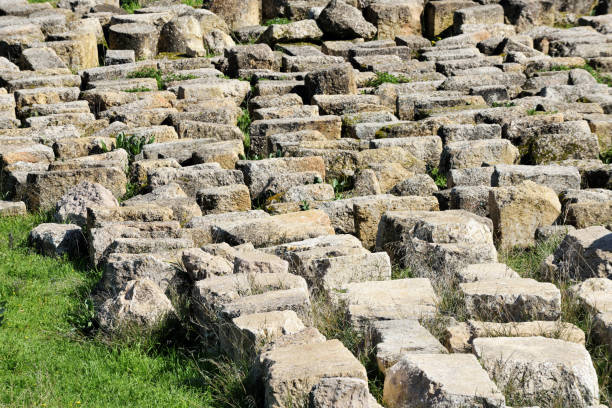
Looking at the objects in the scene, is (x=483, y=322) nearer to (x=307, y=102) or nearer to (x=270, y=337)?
(x=270, y=337)

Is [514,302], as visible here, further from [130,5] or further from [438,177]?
[130,5]

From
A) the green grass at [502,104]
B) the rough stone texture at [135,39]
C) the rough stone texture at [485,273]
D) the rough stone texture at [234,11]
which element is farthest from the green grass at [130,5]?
the rough stone texture at [485,273]

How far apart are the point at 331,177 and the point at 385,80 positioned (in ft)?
14.5

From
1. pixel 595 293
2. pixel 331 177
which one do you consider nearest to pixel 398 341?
pixel 595 293

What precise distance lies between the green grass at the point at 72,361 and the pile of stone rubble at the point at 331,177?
0.79ft

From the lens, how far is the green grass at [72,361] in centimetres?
516

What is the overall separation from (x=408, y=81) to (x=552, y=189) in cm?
539

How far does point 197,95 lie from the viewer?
12883 millimetres

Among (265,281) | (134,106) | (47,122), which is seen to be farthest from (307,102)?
(265,281)

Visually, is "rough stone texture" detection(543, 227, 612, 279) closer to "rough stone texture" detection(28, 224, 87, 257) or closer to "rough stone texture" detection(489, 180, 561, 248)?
"rough stone texture" detection(489, 180, 561, 248)

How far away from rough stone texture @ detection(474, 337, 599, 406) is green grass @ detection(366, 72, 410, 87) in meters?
9.32

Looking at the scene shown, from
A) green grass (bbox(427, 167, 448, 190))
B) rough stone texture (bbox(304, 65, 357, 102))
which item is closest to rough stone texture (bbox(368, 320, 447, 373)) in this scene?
green grass (bbox(427, 167, 448, 190))

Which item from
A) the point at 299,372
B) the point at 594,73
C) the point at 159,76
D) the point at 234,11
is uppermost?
the point at 234,11

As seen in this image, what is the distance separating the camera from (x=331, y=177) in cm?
987
